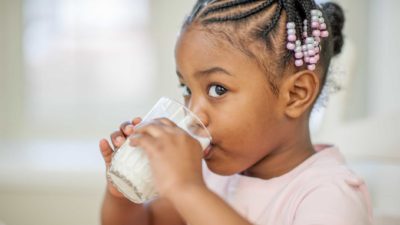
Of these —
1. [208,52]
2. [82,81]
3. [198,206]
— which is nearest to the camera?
[198,206]

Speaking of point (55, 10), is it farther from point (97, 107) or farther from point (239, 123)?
point (239, 123)

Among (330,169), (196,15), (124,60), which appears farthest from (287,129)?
(124,60)

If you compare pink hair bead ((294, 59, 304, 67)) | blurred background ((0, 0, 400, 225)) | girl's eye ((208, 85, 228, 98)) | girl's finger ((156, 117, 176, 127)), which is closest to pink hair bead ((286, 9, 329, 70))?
pink hair bead ((294, 59, 304, 67))

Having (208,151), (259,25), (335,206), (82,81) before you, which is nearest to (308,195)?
(335,206)

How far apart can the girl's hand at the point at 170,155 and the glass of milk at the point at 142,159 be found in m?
0.02

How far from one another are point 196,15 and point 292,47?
16cm

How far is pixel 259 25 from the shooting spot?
0.83 metres

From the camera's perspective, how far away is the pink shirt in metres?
0.77

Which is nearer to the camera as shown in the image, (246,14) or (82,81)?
(246,14)

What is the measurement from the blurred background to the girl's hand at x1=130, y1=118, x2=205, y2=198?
3.21 feet

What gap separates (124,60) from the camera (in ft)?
6.10

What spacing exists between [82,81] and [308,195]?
4.00ft

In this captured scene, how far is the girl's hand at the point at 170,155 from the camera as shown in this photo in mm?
695

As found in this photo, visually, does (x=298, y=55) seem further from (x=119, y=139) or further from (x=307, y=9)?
(x=119, y=139)
